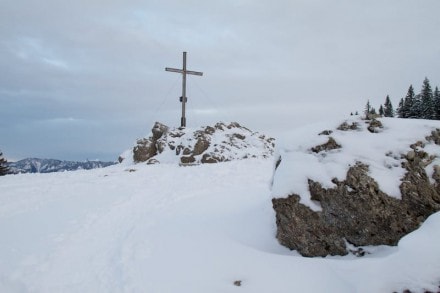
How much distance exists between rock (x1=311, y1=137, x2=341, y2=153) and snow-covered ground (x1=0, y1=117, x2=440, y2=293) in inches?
14.2

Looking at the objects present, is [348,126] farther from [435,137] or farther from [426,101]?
[426,101]

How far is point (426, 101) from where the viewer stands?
44031mm

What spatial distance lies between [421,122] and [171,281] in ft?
20.7

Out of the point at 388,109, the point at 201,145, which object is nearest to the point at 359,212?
the point at 201,145

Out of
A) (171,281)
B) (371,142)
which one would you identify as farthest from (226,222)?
(371,142)

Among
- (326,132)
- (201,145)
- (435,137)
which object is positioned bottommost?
(435,137)

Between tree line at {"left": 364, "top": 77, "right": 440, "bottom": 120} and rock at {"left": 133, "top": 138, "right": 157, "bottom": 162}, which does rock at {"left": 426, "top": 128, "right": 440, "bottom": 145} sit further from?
tree line at {"left": 364, "top": 77, "right": 440, "bottom": 120}

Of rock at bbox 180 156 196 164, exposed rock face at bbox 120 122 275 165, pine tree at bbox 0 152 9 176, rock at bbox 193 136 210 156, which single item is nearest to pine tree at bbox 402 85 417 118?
exposed rock face at bbox 120 122 275 165

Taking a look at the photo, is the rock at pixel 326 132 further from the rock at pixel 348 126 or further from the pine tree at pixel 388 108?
the pine tree at pixel 388 108

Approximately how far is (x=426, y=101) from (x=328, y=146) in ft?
142

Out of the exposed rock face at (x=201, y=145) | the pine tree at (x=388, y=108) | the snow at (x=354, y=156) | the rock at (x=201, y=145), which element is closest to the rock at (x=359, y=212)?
the snow at (x=354, y=156)

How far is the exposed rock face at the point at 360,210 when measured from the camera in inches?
263

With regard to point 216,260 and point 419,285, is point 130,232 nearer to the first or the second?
point 216,260

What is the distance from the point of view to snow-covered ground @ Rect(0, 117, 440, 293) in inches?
221
